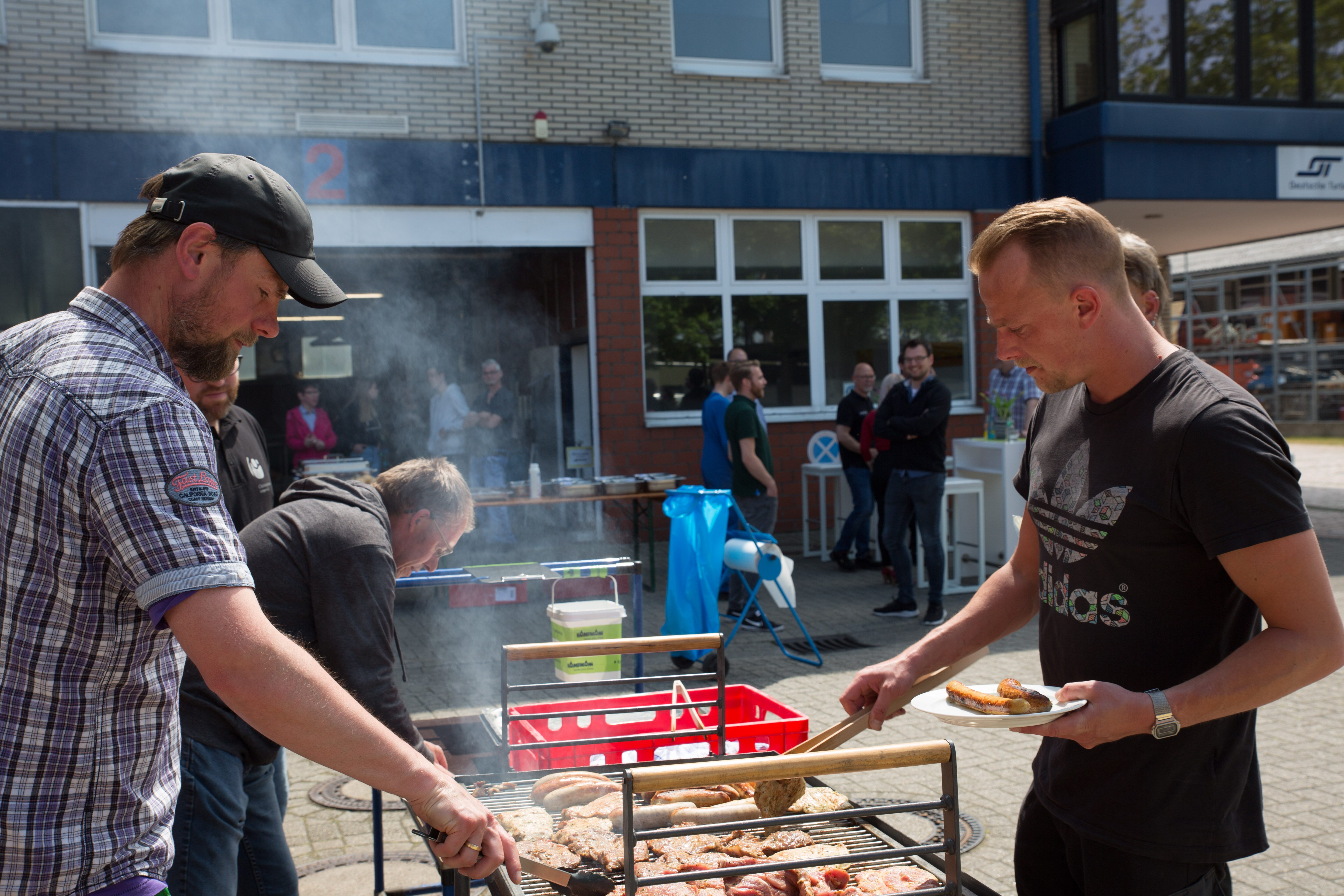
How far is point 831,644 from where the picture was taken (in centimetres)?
752

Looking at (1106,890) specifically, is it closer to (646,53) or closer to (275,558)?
(275,558)

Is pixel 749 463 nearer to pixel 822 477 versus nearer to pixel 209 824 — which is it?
pixel 822 477

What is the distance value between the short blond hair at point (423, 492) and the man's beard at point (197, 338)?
4.26ft

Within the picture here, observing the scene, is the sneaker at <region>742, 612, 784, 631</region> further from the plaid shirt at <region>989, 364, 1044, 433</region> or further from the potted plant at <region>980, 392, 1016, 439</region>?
the plaid shirt at <region>989, 364, 1044, 433</region>

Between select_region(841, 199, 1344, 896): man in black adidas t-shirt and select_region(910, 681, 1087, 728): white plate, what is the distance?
2 centimetres

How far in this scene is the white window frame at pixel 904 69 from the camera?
40.3 ft

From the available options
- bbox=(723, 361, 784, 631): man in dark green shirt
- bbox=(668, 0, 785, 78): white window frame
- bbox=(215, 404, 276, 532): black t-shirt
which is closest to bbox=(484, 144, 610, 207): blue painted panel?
bbox=(668, 0, 785, 78): white window frame

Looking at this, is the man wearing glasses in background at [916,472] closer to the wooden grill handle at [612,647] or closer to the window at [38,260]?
the wooden grill handle at [612,647]

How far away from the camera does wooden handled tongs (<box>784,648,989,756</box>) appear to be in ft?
7.11

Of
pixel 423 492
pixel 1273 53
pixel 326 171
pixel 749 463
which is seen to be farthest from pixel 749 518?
pixel 1273 53

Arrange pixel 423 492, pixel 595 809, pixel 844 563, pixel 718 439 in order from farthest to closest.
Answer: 1. pixel 844 563
2. pixel 718 439
3. pixel 423 492
4. pixel 595 809

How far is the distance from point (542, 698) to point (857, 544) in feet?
18.1

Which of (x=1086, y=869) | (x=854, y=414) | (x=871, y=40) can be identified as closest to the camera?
(x=1086, y=869)

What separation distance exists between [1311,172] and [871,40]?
618 centimetres
